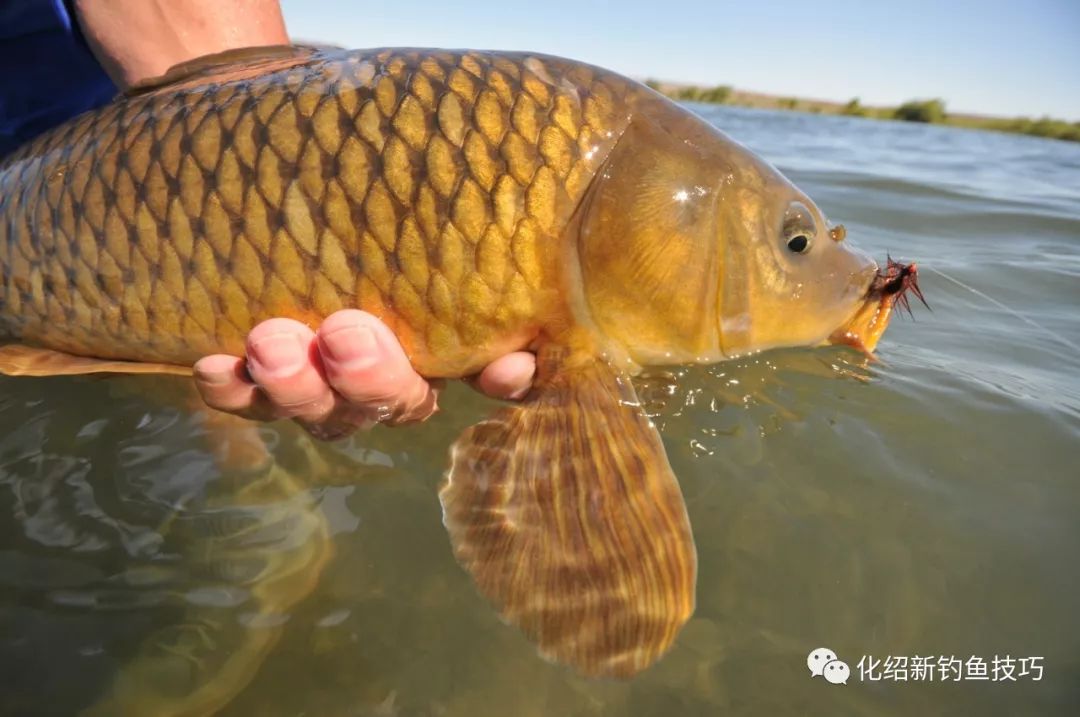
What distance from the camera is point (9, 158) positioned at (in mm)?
1803

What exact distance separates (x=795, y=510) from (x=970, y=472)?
606mm

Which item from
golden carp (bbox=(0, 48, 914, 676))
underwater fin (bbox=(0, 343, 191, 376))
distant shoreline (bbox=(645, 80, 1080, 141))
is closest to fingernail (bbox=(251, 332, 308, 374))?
golden carp (bbox=(0, 48, 914, 676))

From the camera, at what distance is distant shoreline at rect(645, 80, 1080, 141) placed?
21.3 meters

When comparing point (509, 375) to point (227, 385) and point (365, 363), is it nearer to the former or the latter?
point (365, 363)

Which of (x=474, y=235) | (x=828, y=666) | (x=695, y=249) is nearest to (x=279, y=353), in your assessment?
(x=474, y=235)

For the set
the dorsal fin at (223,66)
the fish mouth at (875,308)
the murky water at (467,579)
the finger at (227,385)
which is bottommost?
the murky water at (467,579)

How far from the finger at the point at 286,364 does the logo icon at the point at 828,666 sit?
1248 millimetres

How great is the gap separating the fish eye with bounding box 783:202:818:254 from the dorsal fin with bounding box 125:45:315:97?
1.24 metres

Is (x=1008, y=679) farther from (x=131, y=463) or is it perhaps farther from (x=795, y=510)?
(x=131, y=463)

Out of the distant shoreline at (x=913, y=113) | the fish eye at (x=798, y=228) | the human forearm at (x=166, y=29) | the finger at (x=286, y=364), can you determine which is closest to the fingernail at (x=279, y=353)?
the finger at (x=286, y=364)

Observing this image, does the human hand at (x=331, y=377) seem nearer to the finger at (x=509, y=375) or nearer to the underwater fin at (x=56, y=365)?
the finger at (x=509, y=375)

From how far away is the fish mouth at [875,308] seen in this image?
5.58ft

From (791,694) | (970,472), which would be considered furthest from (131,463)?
(970,472)

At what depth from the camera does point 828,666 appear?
1.43 m
